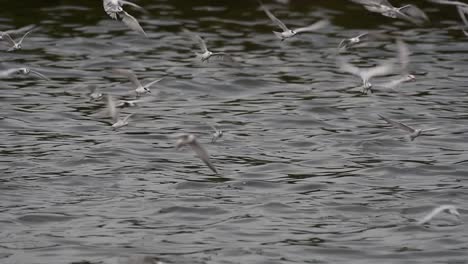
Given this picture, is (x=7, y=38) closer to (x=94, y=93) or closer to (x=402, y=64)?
(x=94, y=93)

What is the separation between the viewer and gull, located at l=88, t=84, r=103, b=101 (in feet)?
74.7

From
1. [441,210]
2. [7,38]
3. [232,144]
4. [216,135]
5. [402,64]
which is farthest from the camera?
[402,64]

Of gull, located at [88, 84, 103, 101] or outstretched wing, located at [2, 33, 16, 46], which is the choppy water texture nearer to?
gull, located at [88, 84, 103, 101]

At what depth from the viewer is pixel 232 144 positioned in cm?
2027

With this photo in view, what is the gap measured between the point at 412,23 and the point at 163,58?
647 cm

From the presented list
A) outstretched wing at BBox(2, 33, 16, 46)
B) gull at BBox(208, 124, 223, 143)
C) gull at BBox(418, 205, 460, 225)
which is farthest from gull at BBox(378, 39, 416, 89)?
outstretched wing at BBox(2, 33, 16, 46)

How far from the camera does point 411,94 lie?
77.9 ft

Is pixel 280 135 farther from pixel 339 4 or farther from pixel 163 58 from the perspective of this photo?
pixel 339 4

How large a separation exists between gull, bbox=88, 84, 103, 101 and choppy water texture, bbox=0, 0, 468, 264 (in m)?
0.13

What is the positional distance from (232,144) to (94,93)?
3763 millimetres

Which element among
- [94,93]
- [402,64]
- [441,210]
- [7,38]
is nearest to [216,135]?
[7,38]

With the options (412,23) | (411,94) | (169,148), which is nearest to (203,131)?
(169,148)

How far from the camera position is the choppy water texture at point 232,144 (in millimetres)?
15367

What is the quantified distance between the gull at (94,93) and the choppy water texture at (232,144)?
130 millimetres
